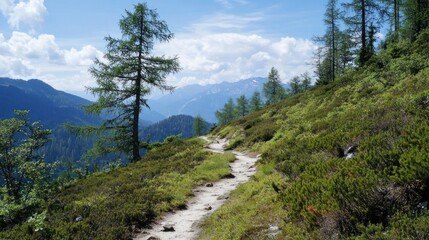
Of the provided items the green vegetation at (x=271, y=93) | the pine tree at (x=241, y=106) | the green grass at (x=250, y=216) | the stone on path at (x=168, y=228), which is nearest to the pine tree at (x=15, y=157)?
the stone on path at (x=168, y=228)

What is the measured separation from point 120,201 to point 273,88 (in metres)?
74.4

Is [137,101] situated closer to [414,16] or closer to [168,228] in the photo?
[168,228]

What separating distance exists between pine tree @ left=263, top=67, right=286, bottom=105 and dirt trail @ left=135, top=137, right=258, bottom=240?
2528 inches

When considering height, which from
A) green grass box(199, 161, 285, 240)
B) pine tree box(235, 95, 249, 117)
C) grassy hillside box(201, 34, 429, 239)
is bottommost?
green grass box(199, 161, 285, 240)

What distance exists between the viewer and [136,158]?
27734 mm

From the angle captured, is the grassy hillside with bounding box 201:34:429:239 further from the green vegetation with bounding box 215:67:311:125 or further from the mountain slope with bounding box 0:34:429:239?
the green vegetation with bounding box 215:67:311:125

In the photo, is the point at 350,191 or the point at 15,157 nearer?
the point at 350,191

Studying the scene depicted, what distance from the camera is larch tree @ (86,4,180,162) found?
26.4m

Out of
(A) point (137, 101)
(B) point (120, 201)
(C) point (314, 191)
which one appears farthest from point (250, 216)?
(A) point (137, 101)

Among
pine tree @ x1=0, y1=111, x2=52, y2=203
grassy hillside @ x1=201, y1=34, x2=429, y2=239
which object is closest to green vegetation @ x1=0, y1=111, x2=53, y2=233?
pine tree @ x1=0, y1=111, x2=52, y2=203

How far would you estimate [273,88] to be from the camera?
84.3 metres

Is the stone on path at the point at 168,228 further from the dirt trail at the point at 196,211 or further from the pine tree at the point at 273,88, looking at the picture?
the pine tree at the point at 273,88

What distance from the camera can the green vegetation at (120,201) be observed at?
1030cm

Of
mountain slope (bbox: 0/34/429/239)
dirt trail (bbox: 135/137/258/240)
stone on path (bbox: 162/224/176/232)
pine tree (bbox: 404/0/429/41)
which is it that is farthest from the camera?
pine tree (bbox: 404/0/429/41)
